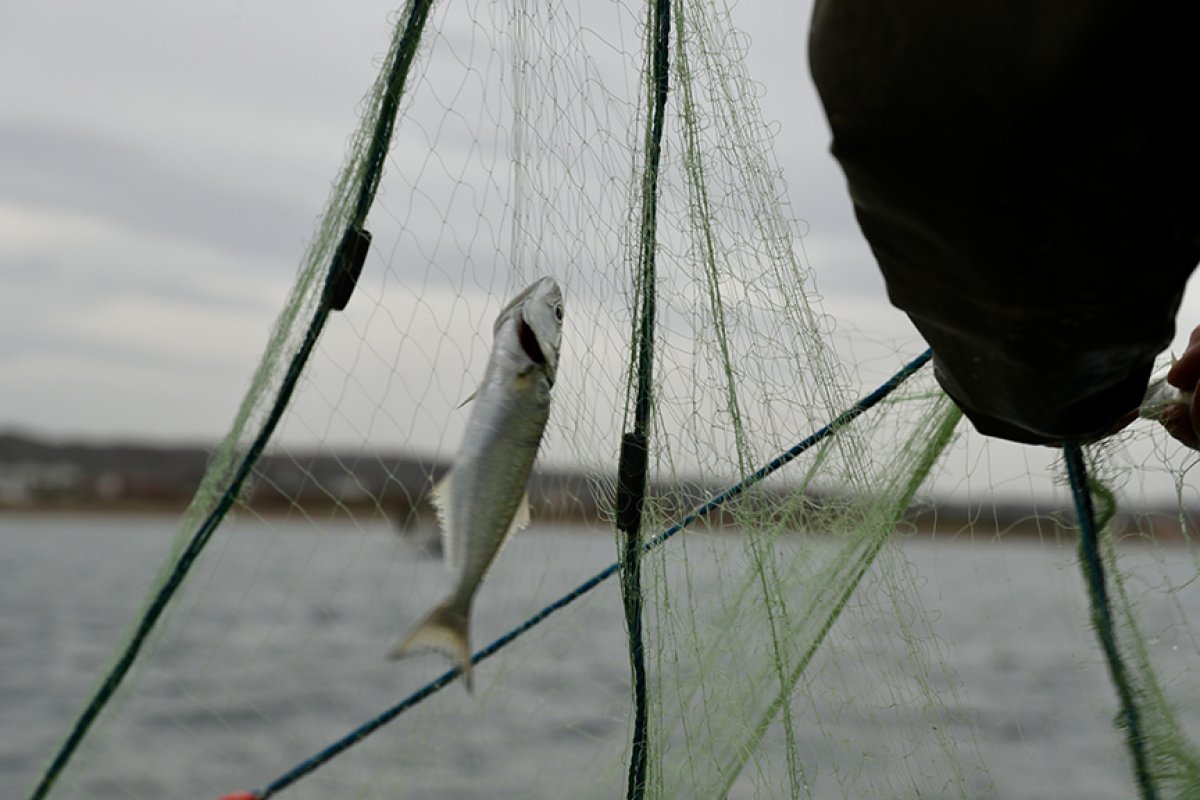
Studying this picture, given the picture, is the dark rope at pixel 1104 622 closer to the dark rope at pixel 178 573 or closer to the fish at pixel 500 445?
the fish at pixel 500 445

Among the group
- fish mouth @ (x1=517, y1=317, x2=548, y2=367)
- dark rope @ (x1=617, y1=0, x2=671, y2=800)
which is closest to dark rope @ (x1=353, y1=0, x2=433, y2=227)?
dark rope @ (x1=617, y1=0, x2=671, y2=800)

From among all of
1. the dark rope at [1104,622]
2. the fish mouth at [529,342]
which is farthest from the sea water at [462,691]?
the fish mouth at [529,342]

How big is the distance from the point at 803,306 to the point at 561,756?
846 centimetres

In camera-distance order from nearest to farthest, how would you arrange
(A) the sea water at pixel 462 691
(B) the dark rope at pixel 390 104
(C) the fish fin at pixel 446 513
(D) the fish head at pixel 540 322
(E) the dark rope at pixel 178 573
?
(D) the fish head at pixel 540 322
(C) the fish fin at pixel 446 513
(B) the dark rope at pixel 390 104
(E) the dark rope at pixel 178 573
(A) the sea water at pixel 462 691

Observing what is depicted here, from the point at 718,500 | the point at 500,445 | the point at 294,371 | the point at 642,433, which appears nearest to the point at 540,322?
the point at 500,445

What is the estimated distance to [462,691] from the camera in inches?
290

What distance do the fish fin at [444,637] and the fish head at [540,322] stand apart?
577 mm

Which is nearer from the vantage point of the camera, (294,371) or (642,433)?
(642,433)

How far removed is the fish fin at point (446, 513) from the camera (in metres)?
2.26

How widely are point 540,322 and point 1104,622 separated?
51.2 inches

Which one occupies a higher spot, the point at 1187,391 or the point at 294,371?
the point at 1187,391

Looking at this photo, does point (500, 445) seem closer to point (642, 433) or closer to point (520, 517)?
point (520, 517)

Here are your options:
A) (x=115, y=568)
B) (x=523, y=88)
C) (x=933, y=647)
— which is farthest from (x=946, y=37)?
(x=115, y=568)

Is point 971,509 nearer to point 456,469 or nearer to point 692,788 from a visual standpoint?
point 692,788
